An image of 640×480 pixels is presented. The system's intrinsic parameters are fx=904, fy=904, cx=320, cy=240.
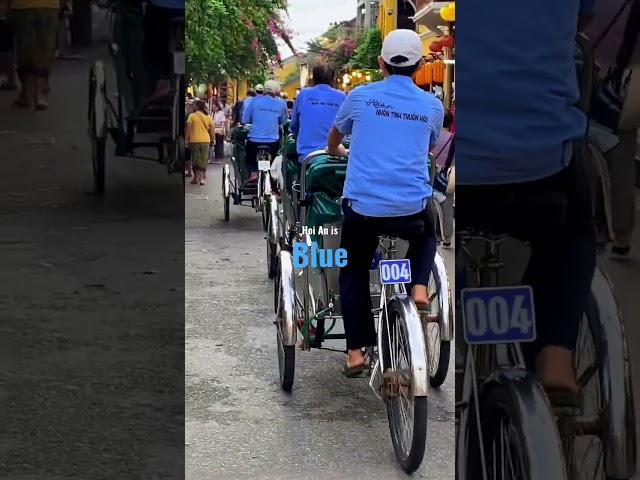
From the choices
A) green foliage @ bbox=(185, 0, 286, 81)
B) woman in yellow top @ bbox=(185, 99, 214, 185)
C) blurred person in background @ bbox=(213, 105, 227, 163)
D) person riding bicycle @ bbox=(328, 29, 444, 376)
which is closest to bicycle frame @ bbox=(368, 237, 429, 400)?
person riding bicycle @ bbox=(328, 29, 444, 376)

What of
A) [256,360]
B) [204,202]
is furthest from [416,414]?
[204,202]

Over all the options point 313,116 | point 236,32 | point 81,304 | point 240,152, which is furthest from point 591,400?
point 236,32

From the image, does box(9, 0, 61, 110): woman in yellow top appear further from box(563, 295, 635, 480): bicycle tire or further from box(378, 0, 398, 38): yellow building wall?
box(378, 0, 398, 38): yellow building wall

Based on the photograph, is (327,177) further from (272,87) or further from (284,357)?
(272,87)

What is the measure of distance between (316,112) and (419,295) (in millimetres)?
2402

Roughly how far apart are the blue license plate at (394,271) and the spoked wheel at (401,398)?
108mm

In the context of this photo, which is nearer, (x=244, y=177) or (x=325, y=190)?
(x=325, y=190)

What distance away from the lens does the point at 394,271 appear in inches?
147

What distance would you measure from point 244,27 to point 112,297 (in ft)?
37.6

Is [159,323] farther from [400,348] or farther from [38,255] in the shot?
[400,348]

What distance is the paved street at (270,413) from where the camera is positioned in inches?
144

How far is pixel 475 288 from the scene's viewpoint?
117cm

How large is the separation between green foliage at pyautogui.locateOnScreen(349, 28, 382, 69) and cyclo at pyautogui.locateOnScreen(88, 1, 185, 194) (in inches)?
166

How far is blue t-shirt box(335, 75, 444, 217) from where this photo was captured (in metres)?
3.57
